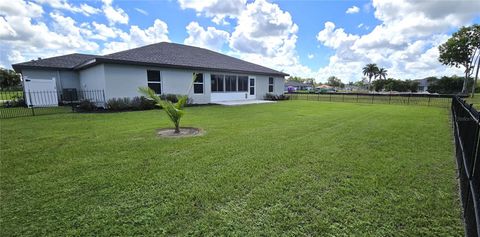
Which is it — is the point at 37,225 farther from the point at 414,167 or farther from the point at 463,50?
the point at 463,50

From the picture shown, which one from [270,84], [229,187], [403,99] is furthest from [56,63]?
[403,99]

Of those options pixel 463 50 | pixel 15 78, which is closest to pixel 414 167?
pixel 463 50

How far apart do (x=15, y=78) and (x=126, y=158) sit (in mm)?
54800

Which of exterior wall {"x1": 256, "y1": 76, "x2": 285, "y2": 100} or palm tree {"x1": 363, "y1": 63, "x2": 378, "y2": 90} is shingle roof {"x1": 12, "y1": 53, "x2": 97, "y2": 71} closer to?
exterior wall {"x1": 256, "y1": 76, "x2": 285, "y2": 100}

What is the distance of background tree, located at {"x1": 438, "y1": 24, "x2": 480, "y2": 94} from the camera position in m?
35.3

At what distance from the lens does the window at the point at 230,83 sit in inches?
716

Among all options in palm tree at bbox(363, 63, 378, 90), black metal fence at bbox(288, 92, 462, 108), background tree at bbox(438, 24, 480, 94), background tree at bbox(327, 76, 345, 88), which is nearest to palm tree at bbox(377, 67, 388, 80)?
palm tree at bbox(363, 63, 378, 90)

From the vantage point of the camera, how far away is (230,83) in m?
18.5

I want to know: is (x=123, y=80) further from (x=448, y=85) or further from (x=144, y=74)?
(x=448, y=85)

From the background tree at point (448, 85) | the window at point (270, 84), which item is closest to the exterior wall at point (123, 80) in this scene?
the window at point (270, 84)

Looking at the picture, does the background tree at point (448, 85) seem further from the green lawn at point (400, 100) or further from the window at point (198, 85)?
the window at point (198, 85)

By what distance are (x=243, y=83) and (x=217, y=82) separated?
3.04 meters

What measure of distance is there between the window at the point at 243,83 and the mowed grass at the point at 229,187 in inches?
556

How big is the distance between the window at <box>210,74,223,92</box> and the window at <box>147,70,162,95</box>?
4.19m
